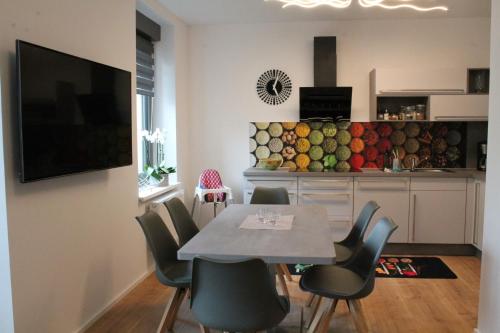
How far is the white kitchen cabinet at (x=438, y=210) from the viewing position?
4.78m

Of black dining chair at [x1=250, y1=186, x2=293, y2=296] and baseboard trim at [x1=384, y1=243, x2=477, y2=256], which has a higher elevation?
black dining chair at [x1=250, y1=186, x2=293, y2=296]

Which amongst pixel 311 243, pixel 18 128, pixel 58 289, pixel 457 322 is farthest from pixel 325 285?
pixel 18 128

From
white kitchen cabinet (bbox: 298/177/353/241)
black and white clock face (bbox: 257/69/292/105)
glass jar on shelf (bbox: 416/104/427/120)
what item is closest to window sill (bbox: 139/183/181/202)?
white kitchen cabinet (bbox: 298/177/353/241)

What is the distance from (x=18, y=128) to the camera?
2.33 meters

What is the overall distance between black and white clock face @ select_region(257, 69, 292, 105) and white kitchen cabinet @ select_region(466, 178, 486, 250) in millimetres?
2331

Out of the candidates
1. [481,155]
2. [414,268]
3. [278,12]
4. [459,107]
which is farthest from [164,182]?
[481,155]

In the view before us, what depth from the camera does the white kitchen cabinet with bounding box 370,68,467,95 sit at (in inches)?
191

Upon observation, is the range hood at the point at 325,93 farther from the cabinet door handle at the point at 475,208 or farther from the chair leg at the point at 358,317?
the chair leg at the point at 358,317

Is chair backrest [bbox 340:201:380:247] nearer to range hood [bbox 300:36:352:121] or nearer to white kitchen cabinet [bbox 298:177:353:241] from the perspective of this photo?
white kitchen cabinet [bbox 298:177:353:241]

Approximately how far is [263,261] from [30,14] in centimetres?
187

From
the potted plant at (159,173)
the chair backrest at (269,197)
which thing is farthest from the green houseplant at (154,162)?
the chair backrest at (269,197)

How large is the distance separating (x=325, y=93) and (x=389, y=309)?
2583 mm

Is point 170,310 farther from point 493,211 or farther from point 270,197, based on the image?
point 493,211

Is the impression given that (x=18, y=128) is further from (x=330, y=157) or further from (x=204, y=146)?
(x=330, y=157)
